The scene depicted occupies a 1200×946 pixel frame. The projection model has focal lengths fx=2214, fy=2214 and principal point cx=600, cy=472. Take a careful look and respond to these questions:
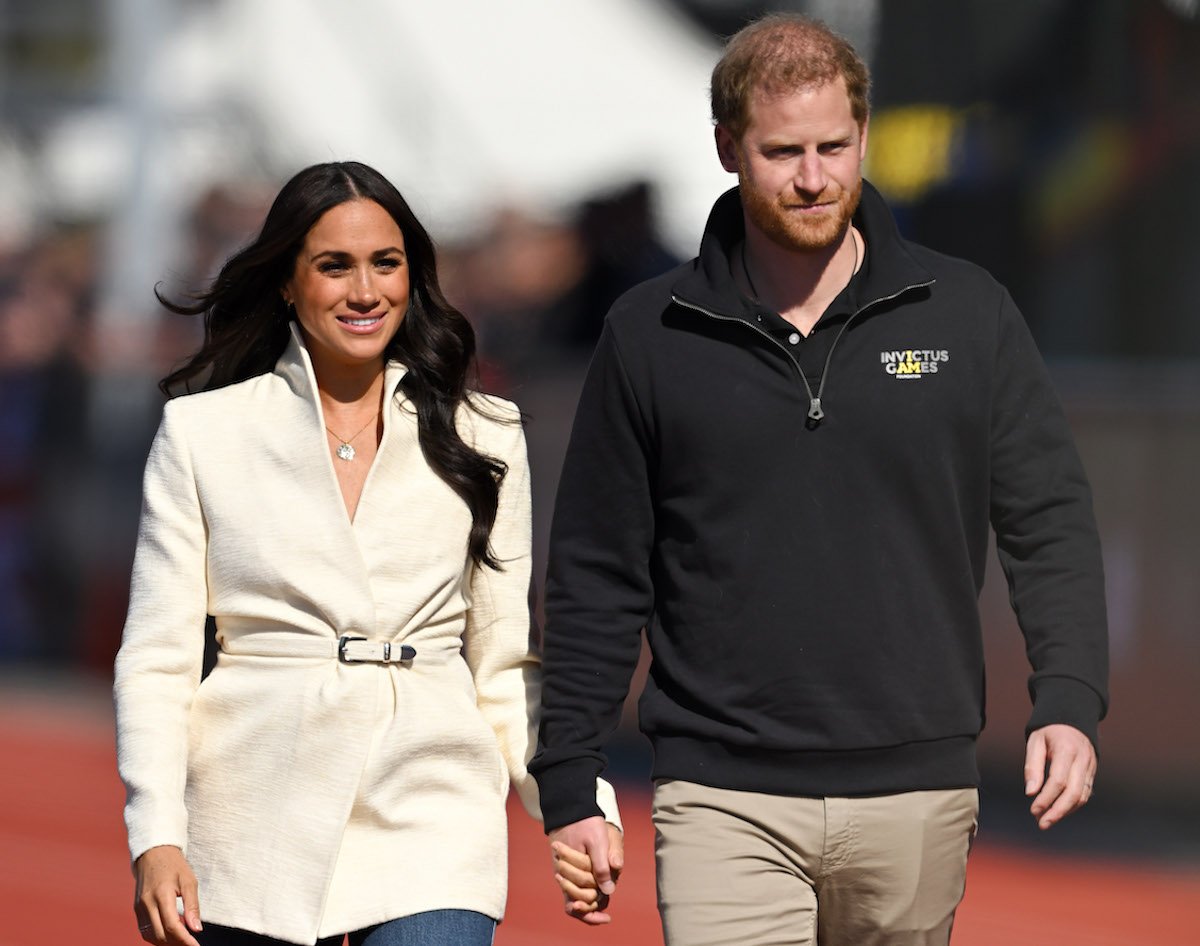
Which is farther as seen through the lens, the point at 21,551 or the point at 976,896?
the point at 21,551

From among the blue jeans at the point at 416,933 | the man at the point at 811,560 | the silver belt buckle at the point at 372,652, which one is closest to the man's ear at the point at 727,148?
the man at the point at 811,560

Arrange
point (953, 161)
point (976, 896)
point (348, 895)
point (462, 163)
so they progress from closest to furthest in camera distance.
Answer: point (348, 895) < point (976, 896) < point (953, 161) < point (462, 163)

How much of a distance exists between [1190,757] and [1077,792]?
656 centimetres

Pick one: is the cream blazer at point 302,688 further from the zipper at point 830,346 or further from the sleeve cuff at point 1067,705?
the sleeve cuff at point 1067,705

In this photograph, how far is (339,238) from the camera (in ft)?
12.8

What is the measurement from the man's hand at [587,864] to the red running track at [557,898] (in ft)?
14.4

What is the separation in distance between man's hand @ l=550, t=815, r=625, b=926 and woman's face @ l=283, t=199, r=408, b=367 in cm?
91

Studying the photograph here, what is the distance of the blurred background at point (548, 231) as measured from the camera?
10.1 m

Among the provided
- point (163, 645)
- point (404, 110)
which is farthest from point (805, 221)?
point (404, 110)

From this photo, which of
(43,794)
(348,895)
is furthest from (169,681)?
(43,794)

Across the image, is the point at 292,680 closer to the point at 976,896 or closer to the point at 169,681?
the point at 169,681

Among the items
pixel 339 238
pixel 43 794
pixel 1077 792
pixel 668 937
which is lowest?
pixel 43 794

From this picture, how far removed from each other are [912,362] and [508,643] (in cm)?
87

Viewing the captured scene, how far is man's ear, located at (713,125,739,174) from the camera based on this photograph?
12.8ft
